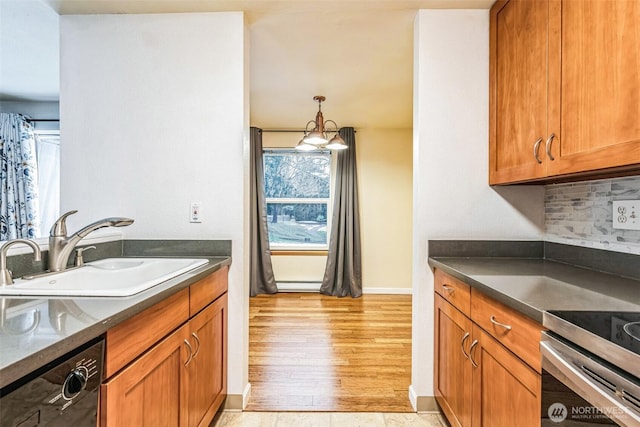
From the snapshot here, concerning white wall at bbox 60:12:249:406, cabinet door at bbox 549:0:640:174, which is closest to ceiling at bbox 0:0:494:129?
white wall at bbox 60:12:249:406

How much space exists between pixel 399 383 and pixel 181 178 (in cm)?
192

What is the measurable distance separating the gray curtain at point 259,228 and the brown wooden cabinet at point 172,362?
262cm

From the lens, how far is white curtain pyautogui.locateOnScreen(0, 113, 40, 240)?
2709 mm

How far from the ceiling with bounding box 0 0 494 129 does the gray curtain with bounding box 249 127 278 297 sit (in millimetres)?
933

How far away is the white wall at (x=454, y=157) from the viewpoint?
6.16 feet

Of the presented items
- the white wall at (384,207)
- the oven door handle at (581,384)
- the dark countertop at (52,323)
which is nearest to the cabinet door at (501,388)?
the oven door handle at (581,384)

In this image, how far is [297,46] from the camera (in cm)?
228

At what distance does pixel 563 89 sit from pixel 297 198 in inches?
145

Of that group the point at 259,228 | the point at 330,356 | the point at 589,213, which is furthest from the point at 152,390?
the point at 259,228

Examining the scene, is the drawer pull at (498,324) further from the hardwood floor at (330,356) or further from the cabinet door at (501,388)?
the hardwood floor at (330,356)

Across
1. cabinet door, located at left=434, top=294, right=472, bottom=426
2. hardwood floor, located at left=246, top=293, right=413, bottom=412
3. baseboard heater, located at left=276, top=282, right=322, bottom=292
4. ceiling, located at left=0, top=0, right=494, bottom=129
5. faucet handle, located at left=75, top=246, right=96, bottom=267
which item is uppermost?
ceiling, located at left=0, top=0, right=494, bottom=129

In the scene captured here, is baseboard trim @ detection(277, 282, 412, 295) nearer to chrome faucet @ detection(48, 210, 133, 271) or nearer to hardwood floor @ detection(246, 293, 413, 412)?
hardwood floor @ detection(246, 293, 413, 412)

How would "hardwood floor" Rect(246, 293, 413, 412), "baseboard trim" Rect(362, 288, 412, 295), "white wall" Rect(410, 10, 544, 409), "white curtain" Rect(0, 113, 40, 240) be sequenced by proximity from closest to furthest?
1. "white wall" Rect(410, 10, 544, 409)
2. "hardwood floor" Rect(246, 293, 413, 412)
3. "white curtain" Rect(0, 113, 40, 240)
4. "baseboard trim" Rect(362, 288, 412, 295)

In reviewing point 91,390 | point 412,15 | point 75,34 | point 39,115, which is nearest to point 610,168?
point 412,15
